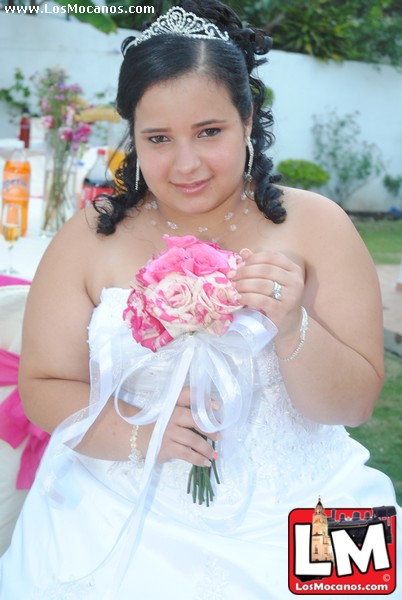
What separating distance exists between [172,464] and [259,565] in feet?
1.11

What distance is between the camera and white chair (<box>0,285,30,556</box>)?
2.62m

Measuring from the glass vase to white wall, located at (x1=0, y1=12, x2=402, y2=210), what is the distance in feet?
24.1

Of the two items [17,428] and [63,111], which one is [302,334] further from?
[63,111]

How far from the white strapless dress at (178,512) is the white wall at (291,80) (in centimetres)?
961

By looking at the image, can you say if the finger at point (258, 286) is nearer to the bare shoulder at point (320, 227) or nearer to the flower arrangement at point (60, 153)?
the bare shoulder at point (320, 227)

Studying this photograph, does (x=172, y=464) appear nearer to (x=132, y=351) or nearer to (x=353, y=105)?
(x=132, y=351)

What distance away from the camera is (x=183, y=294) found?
5.61ft

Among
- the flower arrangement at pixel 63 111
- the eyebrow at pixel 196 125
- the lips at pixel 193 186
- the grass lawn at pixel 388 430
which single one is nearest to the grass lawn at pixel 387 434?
the grass lawn at pixel 388 430

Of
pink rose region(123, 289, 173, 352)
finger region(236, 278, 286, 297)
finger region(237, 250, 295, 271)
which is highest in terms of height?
finger region(237, 250, 295, 271)

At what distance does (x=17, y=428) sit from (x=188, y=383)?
92 cm

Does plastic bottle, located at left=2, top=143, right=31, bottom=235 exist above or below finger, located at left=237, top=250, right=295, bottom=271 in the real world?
below

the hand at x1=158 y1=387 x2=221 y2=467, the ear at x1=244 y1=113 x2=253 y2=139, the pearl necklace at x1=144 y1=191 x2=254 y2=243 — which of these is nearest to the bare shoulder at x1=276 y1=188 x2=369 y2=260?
the pearl necklace at x1=144 y1=191 x2=254 y2=243

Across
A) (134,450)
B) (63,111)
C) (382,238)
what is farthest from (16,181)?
(382,238)

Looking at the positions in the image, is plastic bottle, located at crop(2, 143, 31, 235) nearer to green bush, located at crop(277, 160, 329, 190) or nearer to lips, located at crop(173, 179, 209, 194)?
lips, located at crop(173, 179, 209, 194)
